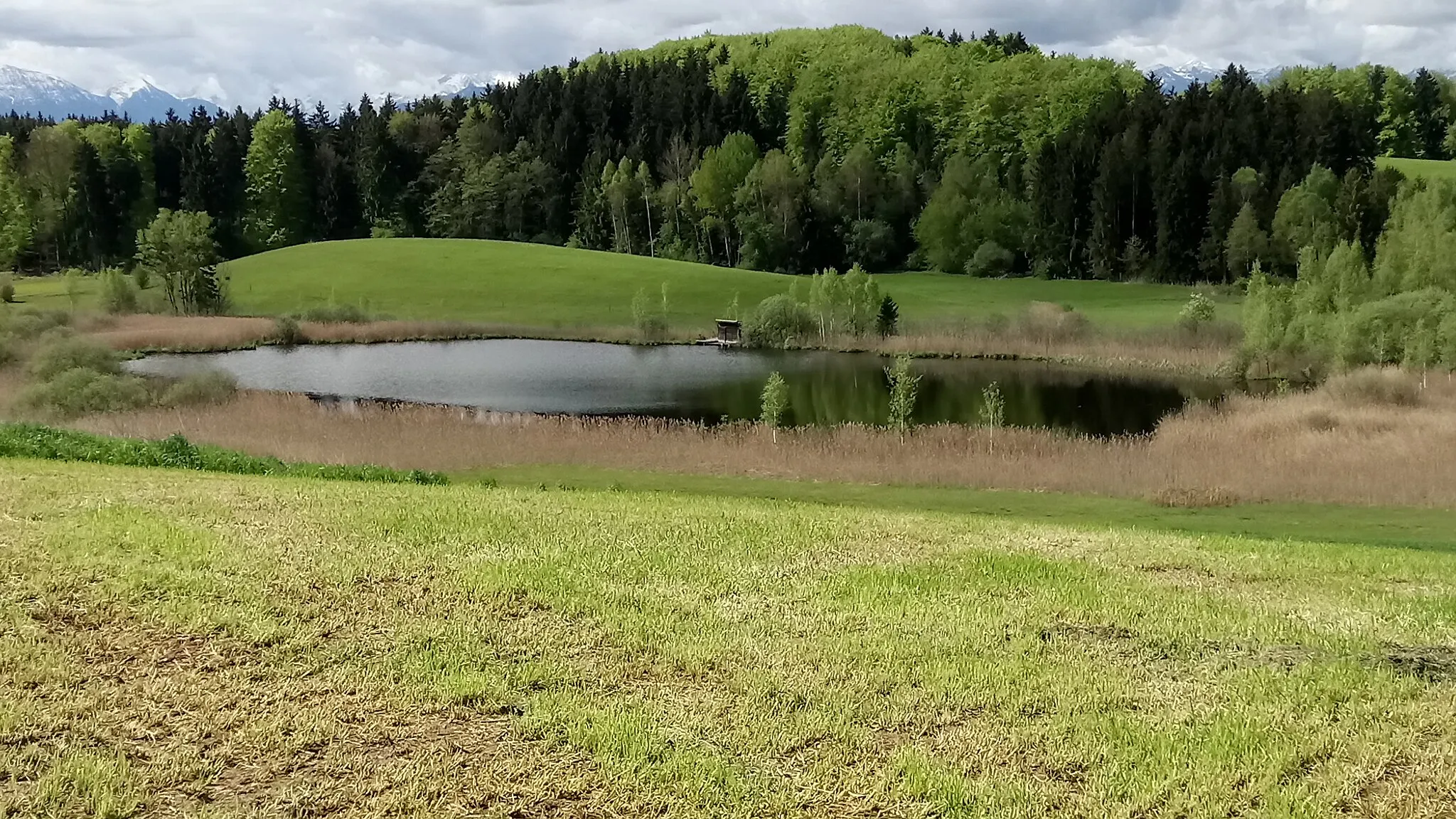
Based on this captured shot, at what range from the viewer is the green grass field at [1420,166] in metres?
110

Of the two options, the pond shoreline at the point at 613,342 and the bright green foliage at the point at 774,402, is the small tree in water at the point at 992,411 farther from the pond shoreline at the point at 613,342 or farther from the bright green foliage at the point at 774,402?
the pond shoreline at the point at 613,342

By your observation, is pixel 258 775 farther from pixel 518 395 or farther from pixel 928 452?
pixel 518 395

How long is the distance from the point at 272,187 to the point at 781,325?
264 ft

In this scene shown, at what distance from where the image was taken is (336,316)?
259 ft

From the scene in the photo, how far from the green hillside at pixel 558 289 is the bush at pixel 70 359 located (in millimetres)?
41618

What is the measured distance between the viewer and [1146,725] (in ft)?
27.0

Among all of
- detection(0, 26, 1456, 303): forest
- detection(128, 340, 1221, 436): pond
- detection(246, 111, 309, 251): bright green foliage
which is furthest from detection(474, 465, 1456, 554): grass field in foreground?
detection(246, 111, 309, 251): bright green foliage

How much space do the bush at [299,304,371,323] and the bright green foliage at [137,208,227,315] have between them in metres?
7.13

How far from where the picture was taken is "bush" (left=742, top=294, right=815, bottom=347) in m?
71.6

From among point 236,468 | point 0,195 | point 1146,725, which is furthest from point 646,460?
point 0,195

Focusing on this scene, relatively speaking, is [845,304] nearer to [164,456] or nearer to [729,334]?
[729,334]

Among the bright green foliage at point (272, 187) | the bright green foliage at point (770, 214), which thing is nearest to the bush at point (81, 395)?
the bright green foliage at point (770, 214)

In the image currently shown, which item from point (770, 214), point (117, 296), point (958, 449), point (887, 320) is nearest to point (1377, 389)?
point (958, 449)

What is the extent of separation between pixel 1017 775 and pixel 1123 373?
55769mm
